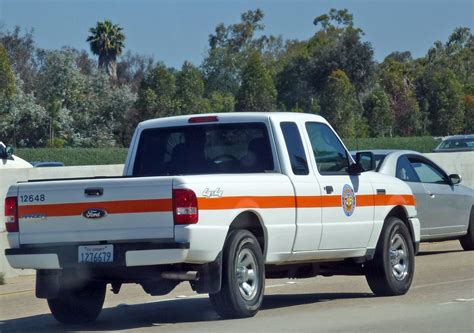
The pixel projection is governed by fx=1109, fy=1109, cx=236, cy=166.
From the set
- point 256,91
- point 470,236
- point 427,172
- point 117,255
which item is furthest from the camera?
point 256,91

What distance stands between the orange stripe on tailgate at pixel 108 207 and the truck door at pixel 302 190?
187 centimetres

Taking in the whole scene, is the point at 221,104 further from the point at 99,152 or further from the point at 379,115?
the point at 99,152

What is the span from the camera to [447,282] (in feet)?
44.6

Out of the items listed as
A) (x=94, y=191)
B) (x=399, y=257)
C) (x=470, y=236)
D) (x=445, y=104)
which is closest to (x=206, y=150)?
(x=94, y=191)

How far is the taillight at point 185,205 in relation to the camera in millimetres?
9664

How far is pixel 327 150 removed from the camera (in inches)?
477

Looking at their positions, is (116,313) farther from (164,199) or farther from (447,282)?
(447,282)

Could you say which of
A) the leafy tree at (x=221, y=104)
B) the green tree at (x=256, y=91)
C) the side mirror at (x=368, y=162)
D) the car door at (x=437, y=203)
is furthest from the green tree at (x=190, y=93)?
the side mirror at (x=368, y=162)

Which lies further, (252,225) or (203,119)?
(203,119)

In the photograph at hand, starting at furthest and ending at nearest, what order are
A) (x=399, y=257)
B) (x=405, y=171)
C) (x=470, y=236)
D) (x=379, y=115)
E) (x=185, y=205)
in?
(x=379, y=115), (x=470, y=236), (x=405, y=171), (x=399, y=257), (x=185, y=205)

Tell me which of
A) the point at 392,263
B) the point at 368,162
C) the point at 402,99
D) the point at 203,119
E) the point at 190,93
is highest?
the point at 190,93

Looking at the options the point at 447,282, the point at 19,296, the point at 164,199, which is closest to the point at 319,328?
the point at 164,199

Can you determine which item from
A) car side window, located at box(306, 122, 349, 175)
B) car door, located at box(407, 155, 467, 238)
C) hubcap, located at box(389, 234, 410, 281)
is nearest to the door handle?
car side window, located at box(306, 122, 349, 175)

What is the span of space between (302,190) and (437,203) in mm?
6730
